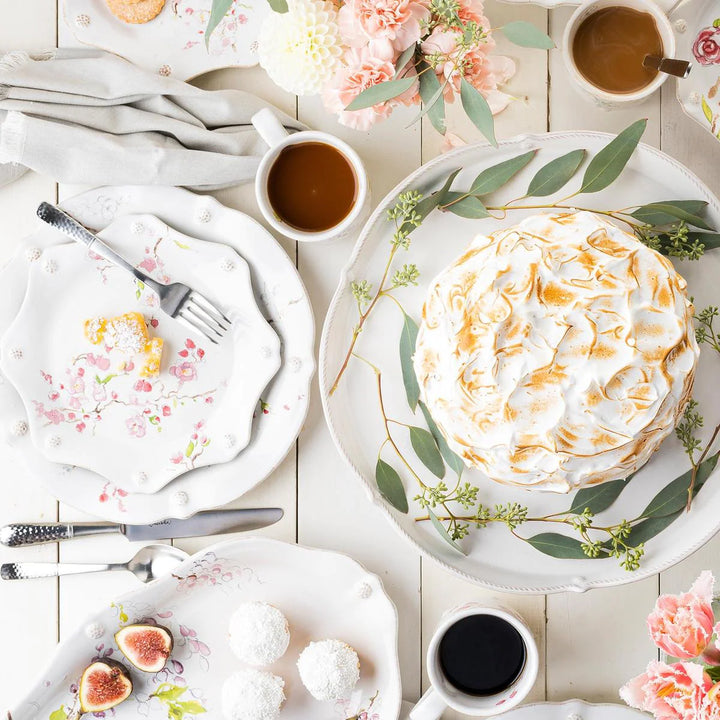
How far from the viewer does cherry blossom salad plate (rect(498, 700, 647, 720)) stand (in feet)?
3.37

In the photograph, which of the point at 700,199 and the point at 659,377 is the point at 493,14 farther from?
the point at 659,377

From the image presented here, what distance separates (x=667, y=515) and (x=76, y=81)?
2.98 feet

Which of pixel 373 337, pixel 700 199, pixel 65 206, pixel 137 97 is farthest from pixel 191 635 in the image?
pixel 700 199

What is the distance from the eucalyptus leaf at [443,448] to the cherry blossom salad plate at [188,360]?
0.18m

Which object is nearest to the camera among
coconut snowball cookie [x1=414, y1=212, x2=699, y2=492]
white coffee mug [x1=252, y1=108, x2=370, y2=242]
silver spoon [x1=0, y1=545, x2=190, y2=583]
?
coconut snowball cookie [x1=414, y1=212, x2=699, y2=492]

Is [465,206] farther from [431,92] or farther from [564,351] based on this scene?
[564,351]

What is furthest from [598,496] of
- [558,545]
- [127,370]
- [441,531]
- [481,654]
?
[127,370]

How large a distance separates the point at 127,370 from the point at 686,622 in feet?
2.43

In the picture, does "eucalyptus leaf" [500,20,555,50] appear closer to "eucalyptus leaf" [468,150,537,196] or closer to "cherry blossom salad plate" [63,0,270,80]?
"eucalyptus leaf" [468,150,537,196]

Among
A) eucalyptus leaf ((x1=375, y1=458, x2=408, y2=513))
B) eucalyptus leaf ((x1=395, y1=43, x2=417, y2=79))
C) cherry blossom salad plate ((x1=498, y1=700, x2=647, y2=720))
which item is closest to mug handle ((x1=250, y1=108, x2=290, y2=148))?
eucalyptus leaf ((x1=395, y1=43, x2=417, y2=79))

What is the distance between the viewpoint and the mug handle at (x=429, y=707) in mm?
985

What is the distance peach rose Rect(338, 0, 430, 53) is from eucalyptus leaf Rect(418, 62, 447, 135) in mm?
40

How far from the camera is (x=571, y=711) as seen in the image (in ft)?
3.38

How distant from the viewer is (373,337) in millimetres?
920
